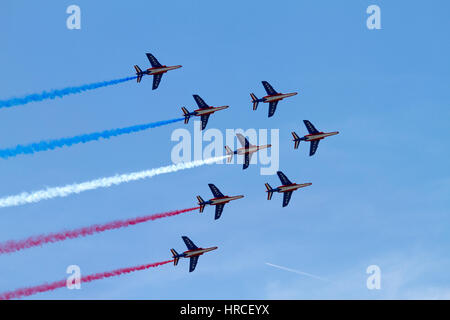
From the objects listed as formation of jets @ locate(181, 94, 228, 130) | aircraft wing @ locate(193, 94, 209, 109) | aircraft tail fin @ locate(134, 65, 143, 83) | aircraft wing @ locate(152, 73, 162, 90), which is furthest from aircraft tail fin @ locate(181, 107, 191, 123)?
aircraft tail fin @ locate(134, 65, 143, 83)

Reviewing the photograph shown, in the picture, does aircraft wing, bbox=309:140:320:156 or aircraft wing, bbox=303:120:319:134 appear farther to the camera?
aircraft wing, bbox=309:140:320:156

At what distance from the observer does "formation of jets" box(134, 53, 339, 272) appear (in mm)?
162250

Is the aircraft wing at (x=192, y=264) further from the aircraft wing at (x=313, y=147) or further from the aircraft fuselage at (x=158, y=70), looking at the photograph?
the aircraft fuselage at (x=158, y=70)

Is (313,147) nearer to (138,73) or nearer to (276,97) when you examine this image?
(276,97)

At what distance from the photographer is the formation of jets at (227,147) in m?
162

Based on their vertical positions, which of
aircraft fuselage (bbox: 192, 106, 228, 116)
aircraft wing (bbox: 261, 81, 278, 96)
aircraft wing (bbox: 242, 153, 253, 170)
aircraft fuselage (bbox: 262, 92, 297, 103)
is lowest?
aircraft wing (bbox: 242, 153, 253, 170)

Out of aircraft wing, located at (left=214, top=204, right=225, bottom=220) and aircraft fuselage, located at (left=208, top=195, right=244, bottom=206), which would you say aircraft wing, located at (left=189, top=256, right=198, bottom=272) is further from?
aircraft fuselage, located at (left=208, top=195, right=244, bottom=206)

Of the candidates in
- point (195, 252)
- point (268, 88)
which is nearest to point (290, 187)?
point (268, 88)

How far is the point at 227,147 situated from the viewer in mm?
167875

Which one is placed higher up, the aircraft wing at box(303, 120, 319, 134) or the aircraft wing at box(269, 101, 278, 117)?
the aircraft wing at box(269, 101, 278, 117)
